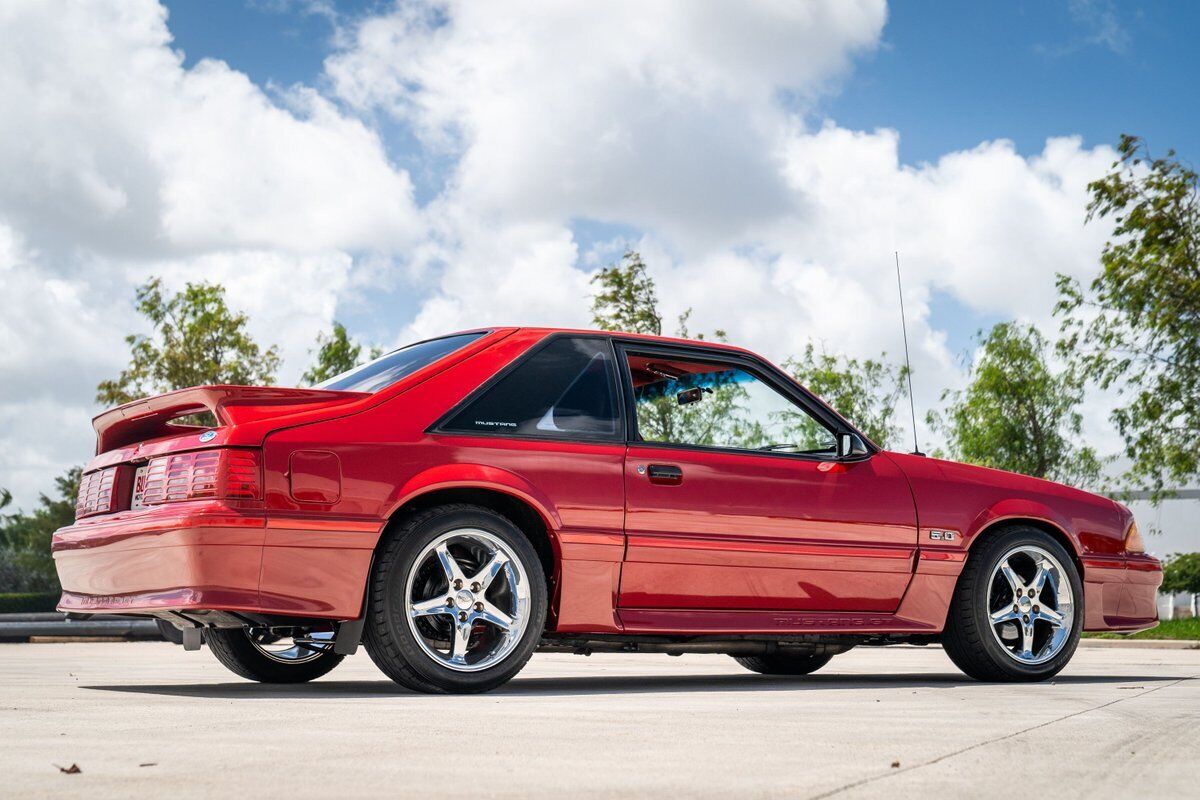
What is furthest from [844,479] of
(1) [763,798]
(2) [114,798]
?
(2) [114,798]

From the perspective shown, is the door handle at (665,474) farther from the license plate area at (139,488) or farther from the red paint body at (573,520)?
the license plate area at (139,488)

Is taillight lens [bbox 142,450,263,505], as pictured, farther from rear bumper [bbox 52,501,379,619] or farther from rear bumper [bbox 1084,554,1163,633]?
rear bumper [bbox 1084,554,1163,633]

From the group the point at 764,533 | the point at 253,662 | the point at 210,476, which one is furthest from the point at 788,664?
the point at 210,476

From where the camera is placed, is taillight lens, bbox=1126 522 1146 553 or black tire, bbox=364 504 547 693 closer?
black tire, bbox=364 504 547 693

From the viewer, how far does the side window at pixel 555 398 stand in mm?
6051

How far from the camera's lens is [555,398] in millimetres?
6285

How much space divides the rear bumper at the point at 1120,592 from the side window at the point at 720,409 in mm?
1829

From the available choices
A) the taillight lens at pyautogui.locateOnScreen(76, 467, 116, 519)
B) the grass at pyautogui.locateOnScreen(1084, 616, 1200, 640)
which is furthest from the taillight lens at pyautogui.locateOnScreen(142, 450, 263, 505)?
the grass at pyautogui.locateOnScreen(1084, 616, 1200, 640)

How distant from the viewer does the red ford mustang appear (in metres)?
5.52

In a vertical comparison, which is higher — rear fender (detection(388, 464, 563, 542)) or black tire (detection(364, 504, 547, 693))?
rear fender (detection(388, 464, 563, 542))

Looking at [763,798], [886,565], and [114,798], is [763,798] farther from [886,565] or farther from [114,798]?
[886,565]

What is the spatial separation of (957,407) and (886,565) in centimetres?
4166

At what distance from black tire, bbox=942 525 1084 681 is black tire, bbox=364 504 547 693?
255cm

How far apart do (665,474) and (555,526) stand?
2.05ft
